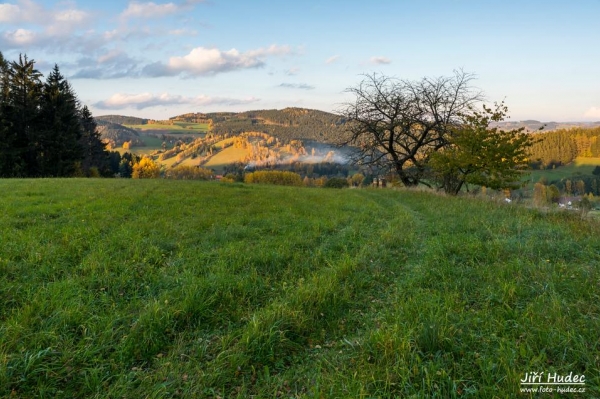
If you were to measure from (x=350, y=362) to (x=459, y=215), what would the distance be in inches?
384

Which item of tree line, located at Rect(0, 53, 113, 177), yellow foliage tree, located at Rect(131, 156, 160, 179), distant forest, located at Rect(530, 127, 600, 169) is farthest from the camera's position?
distant forest, located at Rect(530, 127, 600, 169)

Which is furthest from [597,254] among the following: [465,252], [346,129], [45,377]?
[346,129]

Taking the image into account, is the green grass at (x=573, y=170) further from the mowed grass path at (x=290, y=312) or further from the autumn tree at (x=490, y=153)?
the mowed grass path at (x=290, y=312)

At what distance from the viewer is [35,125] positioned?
124 ft

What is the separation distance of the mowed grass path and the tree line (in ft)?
116

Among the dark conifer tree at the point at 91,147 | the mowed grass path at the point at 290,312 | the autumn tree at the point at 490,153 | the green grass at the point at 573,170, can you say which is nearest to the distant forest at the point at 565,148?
the green grass at the point at 573,170

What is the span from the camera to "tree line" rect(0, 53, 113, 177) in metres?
34.8

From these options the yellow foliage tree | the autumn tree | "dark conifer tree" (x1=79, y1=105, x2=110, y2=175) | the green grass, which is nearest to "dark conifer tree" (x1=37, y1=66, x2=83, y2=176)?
"dark conifer tree" (x1=79, y1=105, x2=110, y2=175)

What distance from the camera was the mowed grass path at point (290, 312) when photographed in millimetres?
3277

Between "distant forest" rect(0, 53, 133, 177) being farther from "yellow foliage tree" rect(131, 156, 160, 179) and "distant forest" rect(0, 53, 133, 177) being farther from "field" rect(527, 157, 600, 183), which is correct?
"field" rect(527, 157, 600, 183)

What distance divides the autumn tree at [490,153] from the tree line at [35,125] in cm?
4163

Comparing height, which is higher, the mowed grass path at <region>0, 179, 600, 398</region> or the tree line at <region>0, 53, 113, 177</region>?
the tree line at <region>0, 53, 113, 177</region>

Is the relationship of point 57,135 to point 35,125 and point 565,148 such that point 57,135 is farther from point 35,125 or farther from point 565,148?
point 565,148

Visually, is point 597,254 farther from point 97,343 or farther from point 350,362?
point 97,343
